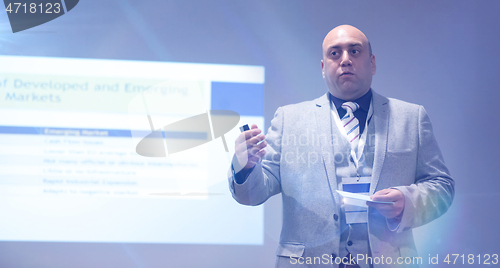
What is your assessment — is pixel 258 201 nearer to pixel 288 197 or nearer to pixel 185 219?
pixel 288 197

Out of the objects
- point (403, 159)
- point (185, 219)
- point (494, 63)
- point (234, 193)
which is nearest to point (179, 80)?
point (185, 219)

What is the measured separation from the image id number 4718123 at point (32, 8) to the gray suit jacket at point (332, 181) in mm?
2076

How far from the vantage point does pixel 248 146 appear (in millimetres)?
1196

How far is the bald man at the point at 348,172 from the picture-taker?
49.6 inches

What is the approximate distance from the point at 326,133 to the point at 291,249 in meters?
0.51

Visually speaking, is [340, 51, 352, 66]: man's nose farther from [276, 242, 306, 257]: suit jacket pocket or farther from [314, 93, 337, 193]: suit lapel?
[276, 242, 306, 257]: suit jacket pocket

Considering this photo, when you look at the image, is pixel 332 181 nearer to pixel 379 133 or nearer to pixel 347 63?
pixel 379 133

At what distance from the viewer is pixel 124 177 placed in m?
2.27

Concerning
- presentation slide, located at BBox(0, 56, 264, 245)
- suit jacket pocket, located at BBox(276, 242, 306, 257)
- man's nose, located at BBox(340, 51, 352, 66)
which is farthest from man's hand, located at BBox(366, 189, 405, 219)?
presentation slide, located at BBox(0, 56, 264, 245)

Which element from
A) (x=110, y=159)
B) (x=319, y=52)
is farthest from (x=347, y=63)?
(x=110, y=159)

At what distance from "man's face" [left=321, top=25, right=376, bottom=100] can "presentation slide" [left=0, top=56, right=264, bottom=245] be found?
97 centimetres

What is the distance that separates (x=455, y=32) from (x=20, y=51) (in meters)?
3.26

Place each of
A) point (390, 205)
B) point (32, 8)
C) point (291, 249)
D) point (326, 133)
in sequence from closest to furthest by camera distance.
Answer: point (390, 205) → point (291, 249) → point (326, 133) → point (32, 8)

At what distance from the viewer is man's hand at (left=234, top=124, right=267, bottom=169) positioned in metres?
1.19
